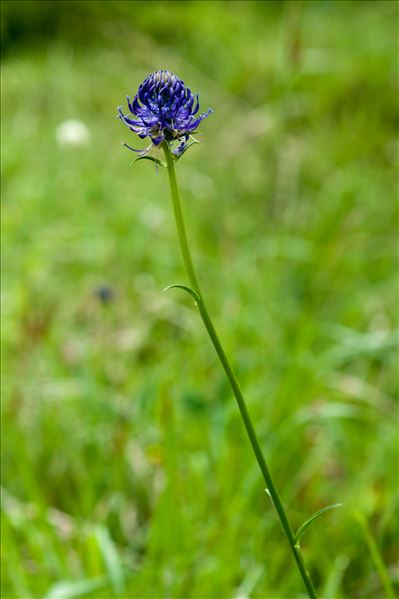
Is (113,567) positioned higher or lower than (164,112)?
lower

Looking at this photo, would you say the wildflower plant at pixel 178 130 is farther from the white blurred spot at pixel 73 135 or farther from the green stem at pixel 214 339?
the white blurred spot at pixel 73 135

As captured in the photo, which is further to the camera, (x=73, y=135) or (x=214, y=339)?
(x=73, y=135)

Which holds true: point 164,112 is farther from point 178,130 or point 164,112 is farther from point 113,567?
point 113,567

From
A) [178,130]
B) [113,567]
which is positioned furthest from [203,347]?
[178,130]

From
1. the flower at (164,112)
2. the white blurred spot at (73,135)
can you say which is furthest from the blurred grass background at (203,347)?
the flower at (164,112)

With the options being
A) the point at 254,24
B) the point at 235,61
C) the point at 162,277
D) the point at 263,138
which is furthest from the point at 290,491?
the point at 254,24

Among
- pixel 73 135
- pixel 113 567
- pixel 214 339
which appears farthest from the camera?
pixel 73 135

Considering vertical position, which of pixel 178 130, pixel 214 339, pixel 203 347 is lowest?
pixel 214 339
